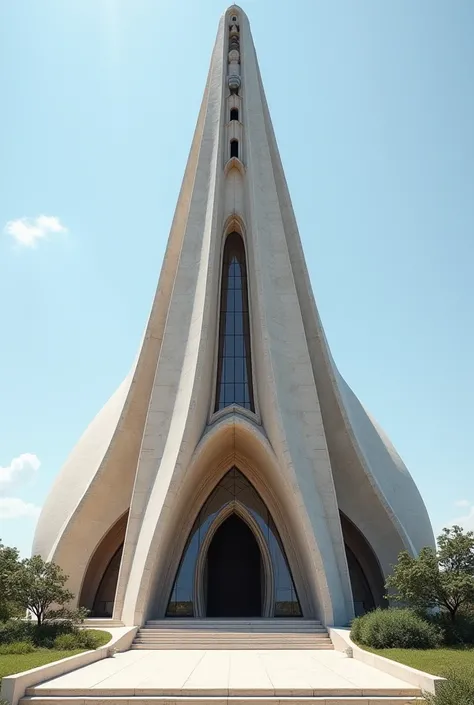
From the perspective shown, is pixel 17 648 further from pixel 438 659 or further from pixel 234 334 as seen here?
pixel 234 334

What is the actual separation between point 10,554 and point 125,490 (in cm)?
706

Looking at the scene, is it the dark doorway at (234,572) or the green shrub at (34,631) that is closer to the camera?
the green shrub at (34,631)

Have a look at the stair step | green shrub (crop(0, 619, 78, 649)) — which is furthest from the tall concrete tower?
the stair step

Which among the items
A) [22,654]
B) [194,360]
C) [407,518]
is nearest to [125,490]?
[194,360]

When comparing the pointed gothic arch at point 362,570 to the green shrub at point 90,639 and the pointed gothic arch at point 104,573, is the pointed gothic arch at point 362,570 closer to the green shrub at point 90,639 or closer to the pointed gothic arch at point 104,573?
the pointed gothic arch at point 104,573

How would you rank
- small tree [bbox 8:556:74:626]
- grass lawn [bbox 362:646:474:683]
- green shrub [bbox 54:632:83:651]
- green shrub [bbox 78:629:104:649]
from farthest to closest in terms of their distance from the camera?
1. small tree [bbox 8:556:74:626]
2. green shrub [bbox 78:629:104:649]
3. green shrub [bbox 54:632:83:651]
4. grass lawn [bbox 362:646:474:683]

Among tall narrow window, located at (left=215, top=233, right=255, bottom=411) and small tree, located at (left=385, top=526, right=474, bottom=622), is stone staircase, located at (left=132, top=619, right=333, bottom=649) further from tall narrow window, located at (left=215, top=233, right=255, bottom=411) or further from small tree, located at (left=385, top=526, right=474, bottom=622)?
tall narrow window, located at (left=215, top=233, right=255, bottom=411)

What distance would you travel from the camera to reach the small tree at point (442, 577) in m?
11.1

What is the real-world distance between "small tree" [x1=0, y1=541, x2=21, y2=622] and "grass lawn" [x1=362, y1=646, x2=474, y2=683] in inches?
291

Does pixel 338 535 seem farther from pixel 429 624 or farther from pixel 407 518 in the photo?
pixel 407 518

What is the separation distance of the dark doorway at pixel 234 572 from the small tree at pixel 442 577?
8.32 metres

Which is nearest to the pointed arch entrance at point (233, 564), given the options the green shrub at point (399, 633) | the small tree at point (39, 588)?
the small tree at point (39, 588)

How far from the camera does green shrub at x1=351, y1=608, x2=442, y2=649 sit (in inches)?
398

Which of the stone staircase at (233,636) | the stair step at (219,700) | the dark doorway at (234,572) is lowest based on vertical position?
the stair step at (219,700)
